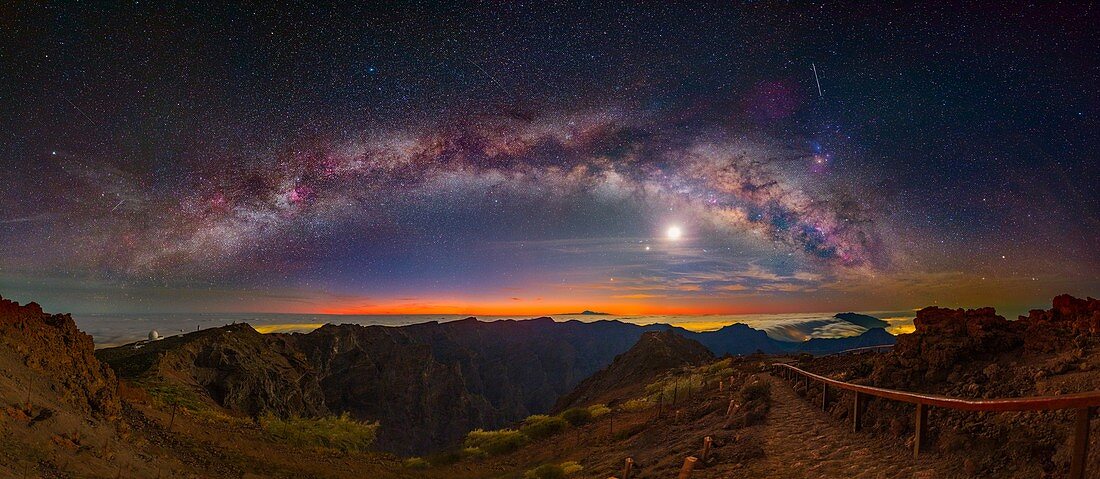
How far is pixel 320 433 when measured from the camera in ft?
80.8

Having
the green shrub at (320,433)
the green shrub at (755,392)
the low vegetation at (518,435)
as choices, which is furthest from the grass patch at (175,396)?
the green shrub at (755,392)

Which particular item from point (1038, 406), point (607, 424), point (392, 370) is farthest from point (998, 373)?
point (392, 370)

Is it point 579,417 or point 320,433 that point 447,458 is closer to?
point 320,433

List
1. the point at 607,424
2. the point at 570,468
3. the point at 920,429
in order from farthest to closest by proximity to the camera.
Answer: the point at 607,424 < the point at 570,468 < the point at 920,429

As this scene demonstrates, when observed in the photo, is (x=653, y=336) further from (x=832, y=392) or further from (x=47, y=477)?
(x=47, y=477)

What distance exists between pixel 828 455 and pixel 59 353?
75.0 ft

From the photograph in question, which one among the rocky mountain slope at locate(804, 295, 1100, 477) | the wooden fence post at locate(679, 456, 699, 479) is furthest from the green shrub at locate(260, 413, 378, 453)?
the rocky mountain slope at locate(804, 295, 1100, 477)

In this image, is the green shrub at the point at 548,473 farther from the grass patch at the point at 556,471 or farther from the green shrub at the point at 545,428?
the green shrub at the point at 545,428

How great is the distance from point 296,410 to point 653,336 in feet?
140

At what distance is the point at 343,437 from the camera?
25.1m

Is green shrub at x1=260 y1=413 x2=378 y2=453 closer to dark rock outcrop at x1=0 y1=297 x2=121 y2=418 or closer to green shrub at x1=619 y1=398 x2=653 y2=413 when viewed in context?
dark rock outcrop at x1=0 y1=297 x2=121 y2=418

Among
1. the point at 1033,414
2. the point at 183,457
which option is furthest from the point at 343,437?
the point at 1033,414

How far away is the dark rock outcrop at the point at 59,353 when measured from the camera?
563 inches

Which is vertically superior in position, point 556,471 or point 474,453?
point 556,471
